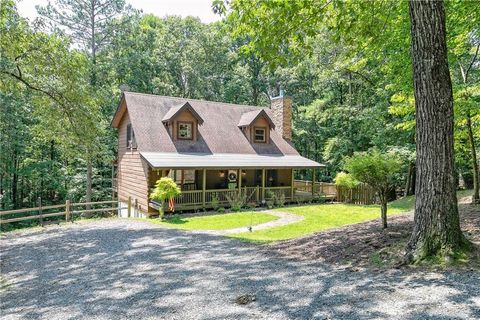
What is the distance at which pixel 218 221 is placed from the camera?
14.7m

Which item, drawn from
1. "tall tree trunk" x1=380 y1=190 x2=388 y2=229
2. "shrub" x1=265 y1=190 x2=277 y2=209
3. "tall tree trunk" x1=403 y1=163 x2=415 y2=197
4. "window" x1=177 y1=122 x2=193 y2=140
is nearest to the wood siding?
"window" x1=177 y1=122 x2=193 y2=140

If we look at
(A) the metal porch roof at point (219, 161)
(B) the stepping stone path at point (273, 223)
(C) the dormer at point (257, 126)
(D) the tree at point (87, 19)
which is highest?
(D) the tree at point (87, 19)

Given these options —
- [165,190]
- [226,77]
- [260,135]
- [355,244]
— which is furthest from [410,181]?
[226,77]

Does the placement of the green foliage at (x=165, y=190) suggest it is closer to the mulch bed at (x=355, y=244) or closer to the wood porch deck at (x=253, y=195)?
the wood porch deck at (x=253, y=195)

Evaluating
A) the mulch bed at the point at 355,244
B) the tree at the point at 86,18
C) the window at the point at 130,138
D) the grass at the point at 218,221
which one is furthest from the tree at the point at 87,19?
the mulch bed at the point at 355,244

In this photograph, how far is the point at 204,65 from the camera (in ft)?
119

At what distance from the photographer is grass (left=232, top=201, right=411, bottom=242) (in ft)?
37.1

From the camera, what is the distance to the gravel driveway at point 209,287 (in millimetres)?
4031

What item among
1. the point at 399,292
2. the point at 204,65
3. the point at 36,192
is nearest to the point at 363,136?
the point at 204,65

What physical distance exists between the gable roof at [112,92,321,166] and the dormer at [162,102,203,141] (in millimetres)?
213

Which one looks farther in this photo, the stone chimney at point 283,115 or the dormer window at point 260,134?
the stone chimney at point 283,115

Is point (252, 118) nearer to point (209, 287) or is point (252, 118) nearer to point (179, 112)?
point (179, 112)

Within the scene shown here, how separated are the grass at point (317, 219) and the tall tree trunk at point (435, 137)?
5249 millimetres

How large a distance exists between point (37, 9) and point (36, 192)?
1555 cm
